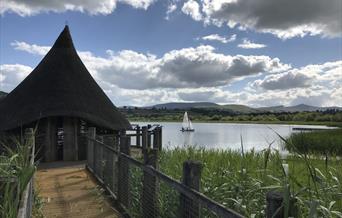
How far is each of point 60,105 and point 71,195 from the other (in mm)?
8407

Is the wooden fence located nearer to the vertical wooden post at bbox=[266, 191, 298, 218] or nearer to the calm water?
the vertical wooden post at bbox=[266, 191, 298, 218]

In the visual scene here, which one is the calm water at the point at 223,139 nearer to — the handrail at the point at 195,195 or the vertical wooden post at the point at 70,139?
the handrail at the point at 195,195

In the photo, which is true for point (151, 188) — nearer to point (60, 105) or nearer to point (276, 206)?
point (276, 206)

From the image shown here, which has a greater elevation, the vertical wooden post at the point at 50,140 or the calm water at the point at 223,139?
the vertical wooden post at the point at 50,140

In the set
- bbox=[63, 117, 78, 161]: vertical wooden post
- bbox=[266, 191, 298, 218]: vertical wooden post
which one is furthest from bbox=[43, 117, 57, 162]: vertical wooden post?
bbox=[266, 191, 298, 218]: vertical wooden post

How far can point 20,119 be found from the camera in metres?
16.8

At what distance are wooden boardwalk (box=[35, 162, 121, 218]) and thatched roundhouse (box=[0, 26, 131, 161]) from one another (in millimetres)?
3717

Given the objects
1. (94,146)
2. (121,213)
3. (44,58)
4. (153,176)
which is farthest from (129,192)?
(44,58)

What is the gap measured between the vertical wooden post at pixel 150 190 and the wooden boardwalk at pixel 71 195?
43.9 inches

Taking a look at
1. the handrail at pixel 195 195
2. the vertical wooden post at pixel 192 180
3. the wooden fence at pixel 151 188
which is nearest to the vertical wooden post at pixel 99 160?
the wooden fence at pixel 151 188

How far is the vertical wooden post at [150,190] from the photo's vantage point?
6.13 metres

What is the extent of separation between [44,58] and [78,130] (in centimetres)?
455

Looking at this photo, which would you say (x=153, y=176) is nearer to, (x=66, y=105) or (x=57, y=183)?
(x=57, y=183)

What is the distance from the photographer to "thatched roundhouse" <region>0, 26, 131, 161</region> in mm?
16906
